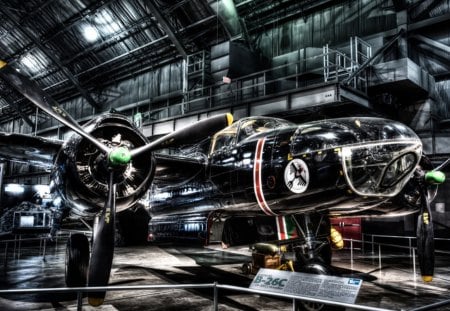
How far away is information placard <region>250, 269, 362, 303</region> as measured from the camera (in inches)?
171

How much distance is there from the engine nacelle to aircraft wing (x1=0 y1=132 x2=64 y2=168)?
591mm

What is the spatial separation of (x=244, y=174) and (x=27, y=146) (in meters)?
4.44

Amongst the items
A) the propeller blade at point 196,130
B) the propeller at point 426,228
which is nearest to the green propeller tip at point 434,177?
the propeller at point 426,228

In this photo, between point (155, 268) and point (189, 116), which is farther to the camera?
point (189, 116)

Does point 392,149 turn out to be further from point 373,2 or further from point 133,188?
point 373,2

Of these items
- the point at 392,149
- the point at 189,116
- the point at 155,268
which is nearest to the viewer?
the point at 392,149

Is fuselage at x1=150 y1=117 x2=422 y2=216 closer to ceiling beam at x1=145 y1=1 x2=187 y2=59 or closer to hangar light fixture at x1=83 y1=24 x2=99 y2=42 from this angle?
ceiling beam at x1=145 y1=1 x2=187 y2=59

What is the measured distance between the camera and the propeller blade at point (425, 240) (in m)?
8.23

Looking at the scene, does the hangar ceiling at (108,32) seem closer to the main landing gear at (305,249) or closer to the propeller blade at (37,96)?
the propeller blade at (37,96)

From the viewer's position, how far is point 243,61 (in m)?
22.3

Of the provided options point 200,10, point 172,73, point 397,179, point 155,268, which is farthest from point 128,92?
point 397,179

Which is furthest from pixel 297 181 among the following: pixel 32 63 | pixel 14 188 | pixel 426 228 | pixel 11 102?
pixel 11 102

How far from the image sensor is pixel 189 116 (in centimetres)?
1992

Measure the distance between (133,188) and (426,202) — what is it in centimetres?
660
